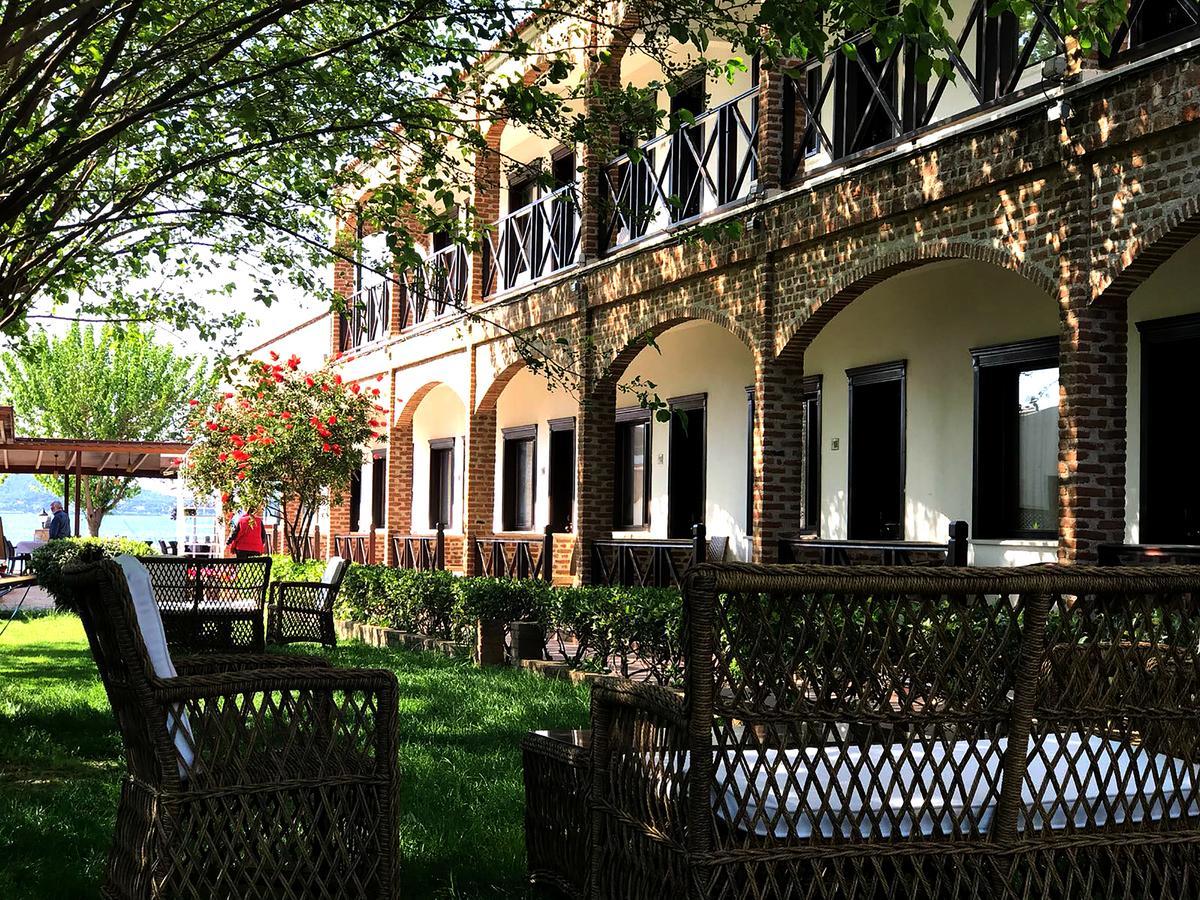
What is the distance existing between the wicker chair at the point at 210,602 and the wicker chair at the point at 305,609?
750 millimetres

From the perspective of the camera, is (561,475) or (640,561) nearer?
(640,561)

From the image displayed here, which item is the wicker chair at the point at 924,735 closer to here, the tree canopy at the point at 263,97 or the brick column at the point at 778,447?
the tree canopy at the point at 263,97

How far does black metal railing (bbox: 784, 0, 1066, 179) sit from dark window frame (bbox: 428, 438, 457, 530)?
10.7 metres

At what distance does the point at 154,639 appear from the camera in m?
3.55

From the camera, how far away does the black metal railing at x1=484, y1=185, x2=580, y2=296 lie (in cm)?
1469

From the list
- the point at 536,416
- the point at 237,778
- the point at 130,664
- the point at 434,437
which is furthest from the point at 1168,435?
the point at 434,437

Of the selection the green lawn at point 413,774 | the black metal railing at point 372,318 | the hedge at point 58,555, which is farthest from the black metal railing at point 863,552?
the black metal railing at point 372,318

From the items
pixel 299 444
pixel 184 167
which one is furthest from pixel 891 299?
pixel 299 444

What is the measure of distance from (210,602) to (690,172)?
6.38m

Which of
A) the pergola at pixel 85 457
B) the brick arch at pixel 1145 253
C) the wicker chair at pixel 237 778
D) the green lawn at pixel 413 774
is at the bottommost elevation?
the green lawn at pixel 413 774

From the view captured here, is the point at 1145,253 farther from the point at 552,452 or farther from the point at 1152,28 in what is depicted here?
the point at 552,452

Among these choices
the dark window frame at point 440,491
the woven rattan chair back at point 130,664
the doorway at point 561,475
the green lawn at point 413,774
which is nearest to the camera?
the woven rattan chair back at point 130,664

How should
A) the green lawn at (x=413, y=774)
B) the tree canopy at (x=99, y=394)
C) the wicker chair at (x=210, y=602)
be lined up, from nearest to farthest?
the green lawn at (x=413, y=774)
the wicker chair at (x=210, y=602)
the tree canopy at (x=99, y=394)

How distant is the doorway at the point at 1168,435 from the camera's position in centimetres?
918
